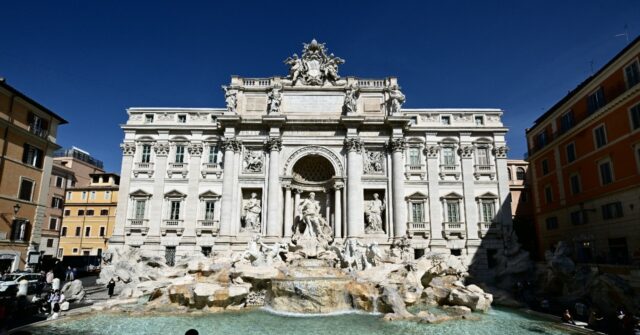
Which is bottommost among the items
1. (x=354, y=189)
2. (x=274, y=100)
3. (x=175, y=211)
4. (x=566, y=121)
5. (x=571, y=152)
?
(x=175, y=211)

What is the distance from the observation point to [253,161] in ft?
98.9

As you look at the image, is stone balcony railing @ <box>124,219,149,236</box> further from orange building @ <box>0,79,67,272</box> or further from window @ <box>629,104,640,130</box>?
window @ <box>629,104,640,130</box>

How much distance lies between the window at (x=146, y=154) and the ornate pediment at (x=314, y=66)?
13272mm

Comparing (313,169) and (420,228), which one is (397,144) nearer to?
(420,228)

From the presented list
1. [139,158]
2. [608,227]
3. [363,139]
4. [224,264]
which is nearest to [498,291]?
[608,227]

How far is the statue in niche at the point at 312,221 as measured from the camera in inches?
1097

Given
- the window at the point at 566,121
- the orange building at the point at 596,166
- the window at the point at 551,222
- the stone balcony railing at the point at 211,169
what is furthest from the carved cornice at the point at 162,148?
the window at the point at 551,222

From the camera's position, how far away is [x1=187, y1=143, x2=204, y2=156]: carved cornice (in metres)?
30.6

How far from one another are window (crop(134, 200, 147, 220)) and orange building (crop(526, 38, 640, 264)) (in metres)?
32.4

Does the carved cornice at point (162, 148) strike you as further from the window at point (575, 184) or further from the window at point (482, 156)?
the window at point (575, 184)

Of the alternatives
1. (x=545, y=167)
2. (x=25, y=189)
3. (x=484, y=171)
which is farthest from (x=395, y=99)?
(x=25, y=189)

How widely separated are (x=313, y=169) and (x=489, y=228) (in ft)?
49.2

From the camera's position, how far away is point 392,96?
30703mm

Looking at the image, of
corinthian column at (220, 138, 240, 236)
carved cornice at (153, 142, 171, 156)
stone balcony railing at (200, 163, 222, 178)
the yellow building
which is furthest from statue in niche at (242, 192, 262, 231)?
the yellow building
